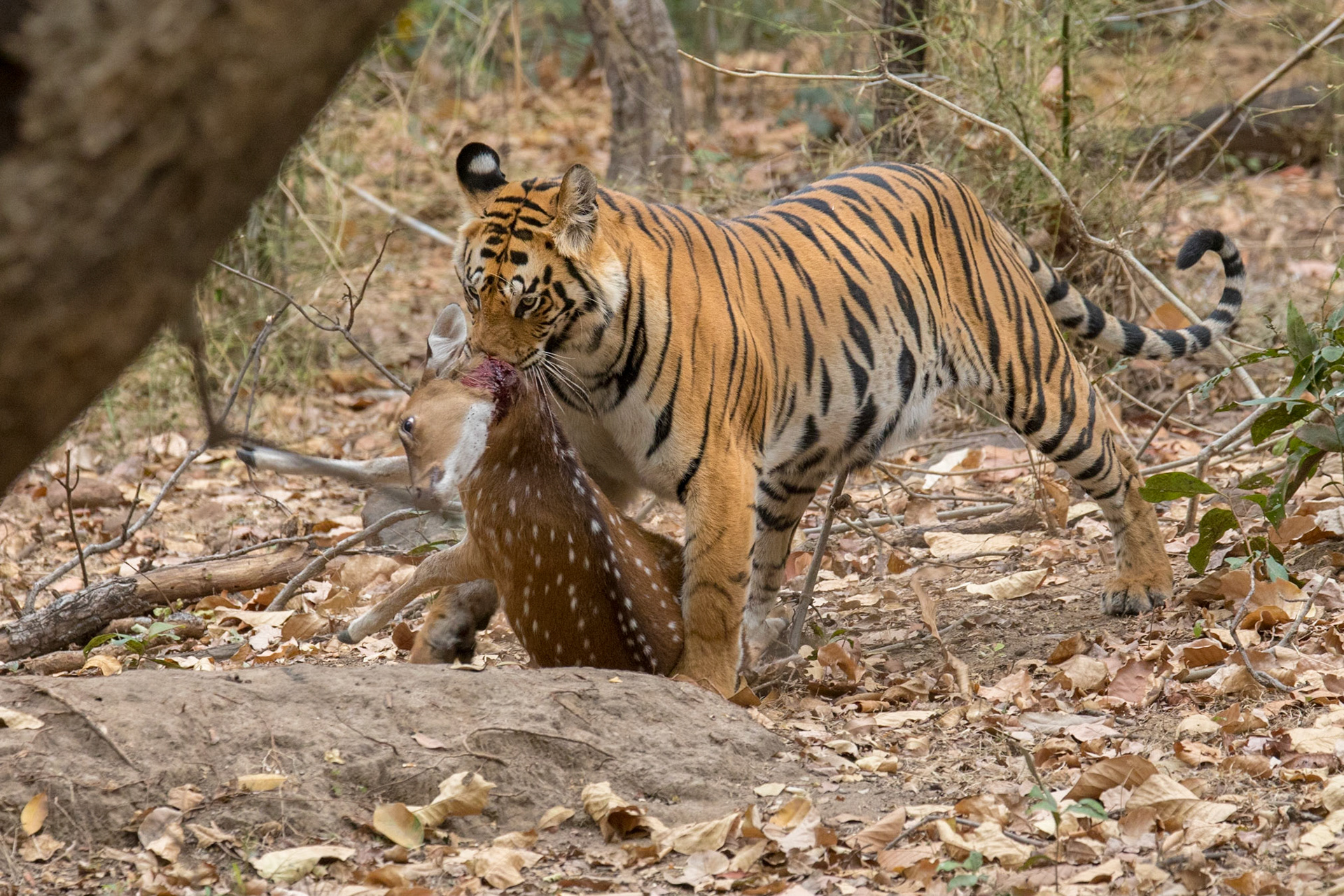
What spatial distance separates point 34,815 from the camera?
2928mm

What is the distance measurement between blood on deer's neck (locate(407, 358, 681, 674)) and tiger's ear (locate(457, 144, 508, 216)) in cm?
58

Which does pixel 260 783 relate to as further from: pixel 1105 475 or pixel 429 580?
pixel 1105 475

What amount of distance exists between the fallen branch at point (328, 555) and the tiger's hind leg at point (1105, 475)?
7.96 ft

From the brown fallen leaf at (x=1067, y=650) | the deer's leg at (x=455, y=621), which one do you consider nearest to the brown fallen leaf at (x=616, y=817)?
the deer's leg at (x=455, y=621)

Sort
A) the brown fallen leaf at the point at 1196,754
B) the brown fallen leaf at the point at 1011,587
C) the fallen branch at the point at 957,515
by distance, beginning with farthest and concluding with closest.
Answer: the fallen branch at the point at 957,515 → the brown fallen leaf at the point at 1011,587 → the brown fallen leaf at the point at 1196,754

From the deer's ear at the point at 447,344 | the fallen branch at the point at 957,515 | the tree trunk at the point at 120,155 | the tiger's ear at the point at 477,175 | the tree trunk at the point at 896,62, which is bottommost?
the fallen branch at the point at 957,515

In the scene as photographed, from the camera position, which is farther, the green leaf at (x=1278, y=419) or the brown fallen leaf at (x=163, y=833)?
the green leaf at (x=1278, y=419)

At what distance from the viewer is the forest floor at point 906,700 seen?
289 cm

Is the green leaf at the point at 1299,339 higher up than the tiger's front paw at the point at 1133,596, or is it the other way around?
the green leaf at the point at 1299,339

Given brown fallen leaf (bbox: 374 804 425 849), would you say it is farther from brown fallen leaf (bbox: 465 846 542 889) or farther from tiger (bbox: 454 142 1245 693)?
tiger (bbox: 454 142 1245 693)

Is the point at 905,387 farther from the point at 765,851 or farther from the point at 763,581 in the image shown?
the point at 765,851

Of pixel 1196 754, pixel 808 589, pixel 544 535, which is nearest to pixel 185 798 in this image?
pixel 544 535

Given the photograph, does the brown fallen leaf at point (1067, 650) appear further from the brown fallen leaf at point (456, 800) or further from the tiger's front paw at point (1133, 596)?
the brown fallen leaf at point (456, 800)

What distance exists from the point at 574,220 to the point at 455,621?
1355 millimetres
